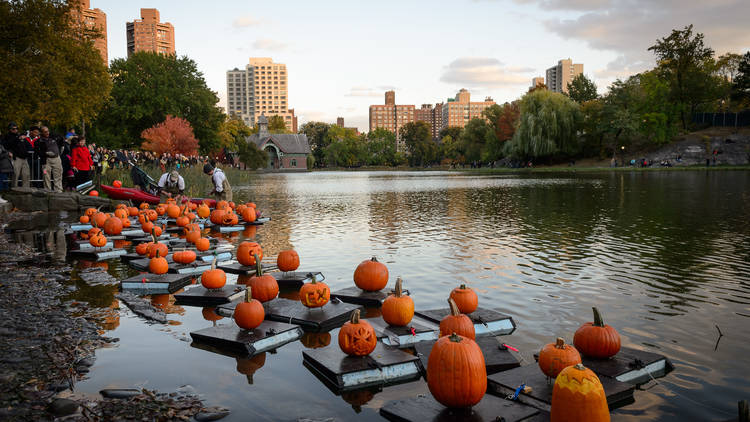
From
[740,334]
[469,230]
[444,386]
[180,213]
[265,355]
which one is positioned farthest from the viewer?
[180,213]

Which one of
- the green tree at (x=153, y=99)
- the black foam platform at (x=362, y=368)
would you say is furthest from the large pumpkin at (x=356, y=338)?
the green tree at (x=153, y=99)

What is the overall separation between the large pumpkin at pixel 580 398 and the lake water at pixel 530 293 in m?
0.82

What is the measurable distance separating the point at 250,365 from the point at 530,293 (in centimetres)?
476

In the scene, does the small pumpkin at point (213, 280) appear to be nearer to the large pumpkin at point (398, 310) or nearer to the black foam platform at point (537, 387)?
the large pumpkin at point (398, 310)

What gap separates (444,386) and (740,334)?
439 cm

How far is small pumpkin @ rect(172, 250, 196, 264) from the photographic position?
10.3 metres

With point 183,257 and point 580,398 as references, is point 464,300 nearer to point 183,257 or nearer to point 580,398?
point 580,398

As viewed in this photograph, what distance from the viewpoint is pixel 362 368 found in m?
5.15

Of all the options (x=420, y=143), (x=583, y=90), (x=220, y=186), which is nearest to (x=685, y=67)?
(x=583, y=90)

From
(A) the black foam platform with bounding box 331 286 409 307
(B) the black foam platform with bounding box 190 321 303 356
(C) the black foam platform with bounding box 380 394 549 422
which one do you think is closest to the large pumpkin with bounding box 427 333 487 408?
(C) the black foam platform with bounding box 380 394 549 422

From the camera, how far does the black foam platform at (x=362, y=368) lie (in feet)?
16.8

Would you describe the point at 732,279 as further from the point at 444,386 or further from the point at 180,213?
the point at 180,213

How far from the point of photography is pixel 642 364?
5.13 metres

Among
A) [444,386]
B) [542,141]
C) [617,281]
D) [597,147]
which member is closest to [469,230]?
[617,281]
